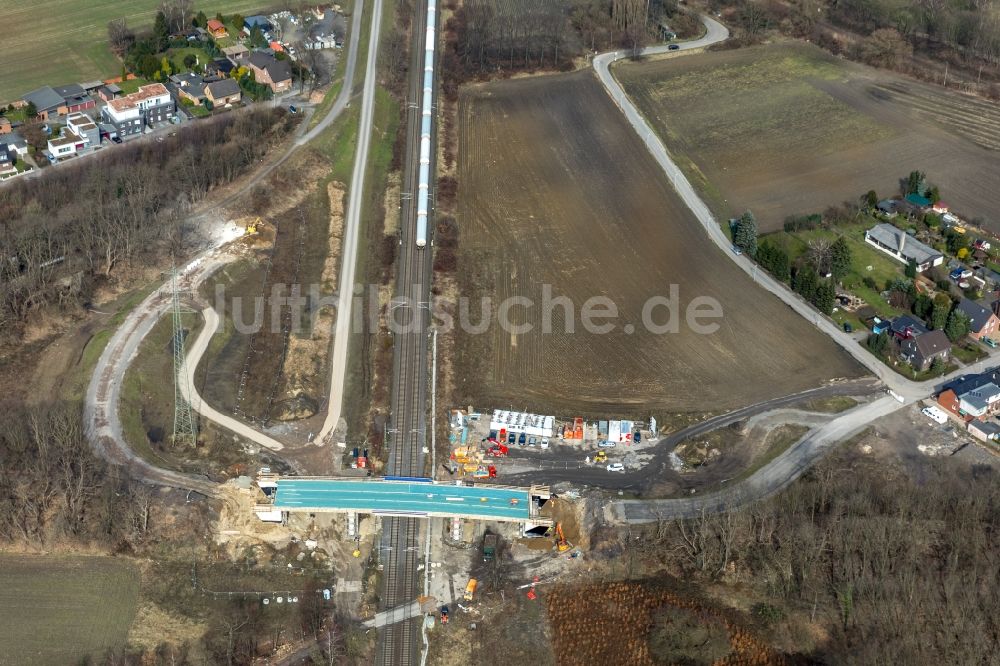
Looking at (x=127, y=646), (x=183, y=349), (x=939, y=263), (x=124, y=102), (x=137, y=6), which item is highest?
(x=137, y=6)

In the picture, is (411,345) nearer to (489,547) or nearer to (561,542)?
(489,547)

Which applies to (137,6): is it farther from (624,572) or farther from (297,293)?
(624,572)

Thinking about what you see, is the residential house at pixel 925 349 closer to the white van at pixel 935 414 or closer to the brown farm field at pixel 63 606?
the white van at pixel 935 414

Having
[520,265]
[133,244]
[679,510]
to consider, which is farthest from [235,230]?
[679,510]

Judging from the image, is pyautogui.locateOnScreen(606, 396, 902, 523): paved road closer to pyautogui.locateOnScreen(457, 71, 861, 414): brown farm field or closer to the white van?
the white van

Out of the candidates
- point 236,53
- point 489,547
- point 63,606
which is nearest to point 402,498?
point 489,547

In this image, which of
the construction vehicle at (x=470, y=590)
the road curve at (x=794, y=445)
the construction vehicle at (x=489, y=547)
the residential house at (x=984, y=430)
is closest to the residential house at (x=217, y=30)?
the road curve at (x=794, y=445)
